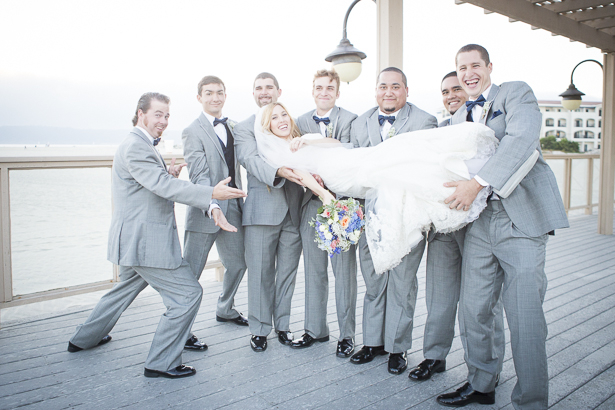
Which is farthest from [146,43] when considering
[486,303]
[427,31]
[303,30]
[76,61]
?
[486,303]

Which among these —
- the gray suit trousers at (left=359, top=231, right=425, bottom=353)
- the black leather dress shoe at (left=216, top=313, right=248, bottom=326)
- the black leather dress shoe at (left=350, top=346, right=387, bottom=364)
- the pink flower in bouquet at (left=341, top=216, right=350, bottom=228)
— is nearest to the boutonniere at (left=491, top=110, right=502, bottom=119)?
the gray suit trousers at (left=359, top=231, right=425, bottom=353)

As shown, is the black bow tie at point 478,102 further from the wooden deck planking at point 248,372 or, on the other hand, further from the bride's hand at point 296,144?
the wooden deck planking at point 248,372

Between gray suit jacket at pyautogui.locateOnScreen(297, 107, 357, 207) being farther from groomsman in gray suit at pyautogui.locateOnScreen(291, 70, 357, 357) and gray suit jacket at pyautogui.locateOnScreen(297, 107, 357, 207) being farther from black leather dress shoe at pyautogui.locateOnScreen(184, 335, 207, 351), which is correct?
black leather dress shoe at pyautogui.locateOnScreen(184, 335, 207, 351)

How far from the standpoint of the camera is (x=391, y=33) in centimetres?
388

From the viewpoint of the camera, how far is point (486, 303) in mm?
2340

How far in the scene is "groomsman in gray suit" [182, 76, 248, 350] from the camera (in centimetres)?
309

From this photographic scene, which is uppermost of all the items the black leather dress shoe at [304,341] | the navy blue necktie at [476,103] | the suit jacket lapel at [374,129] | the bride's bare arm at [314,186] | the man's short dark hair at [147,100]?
the man's short dark hair at [147,100]

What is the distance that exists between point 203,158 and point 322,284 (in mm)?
1237

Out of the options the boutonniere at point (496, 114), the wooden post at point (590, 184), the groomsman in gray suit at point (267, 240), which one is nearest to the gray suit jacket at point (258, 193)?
the groomsman in gray suit at point (267, 240)

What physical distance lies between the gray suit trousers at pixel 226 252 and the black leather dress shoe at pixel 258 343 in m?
0.54

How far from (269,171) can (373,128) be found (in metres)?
0.73

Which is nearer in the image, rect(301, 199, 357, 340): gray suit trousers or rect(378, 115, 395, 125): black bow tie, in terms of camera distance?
rect(378, 115, 395, 125): black bow tie

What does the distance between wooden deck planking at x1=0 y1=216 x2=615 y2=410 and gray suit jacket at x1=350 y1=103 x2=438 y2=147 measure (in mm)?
1461

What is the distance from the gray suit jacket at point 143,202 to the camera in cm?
261
